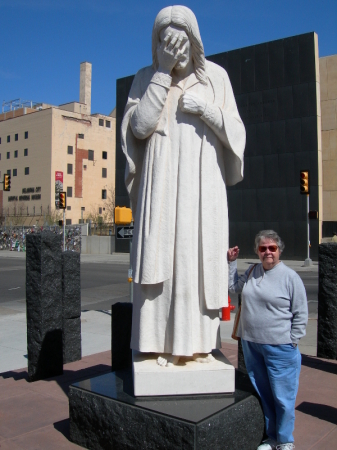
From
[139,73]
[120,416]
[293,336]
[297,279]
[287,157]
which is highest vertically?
[287,157]

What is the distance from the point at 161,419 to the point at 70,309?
12.2 feet

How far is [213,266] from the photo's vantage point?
12.4 feet

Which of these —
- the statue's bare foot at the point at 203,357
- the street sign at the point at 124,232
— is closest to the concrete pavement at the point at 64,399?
the statue's bare foot at the point at 203,357

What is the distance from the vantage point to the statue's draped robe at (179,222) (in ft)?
12.1

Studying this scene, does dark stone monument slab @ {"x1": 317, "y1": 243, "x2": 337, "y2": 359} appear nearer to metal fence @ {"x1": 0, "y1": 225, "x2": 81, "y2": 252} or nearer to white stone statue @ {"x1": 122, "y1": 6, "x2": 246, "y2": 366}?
white stone statue @ {"x1": 122, "y1": 6, "x2": 246, "y2": 366}

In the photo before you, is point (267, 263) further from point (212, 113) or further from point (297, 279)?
point (212, 113)

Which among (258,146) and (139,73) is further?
(258,146)

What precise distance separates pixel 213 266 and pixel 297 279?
0.65 meters

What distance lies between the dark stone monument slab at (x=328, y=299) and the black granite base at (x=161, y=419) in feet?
11.0

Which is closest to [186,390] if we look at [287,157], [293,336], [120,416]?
[120,416]

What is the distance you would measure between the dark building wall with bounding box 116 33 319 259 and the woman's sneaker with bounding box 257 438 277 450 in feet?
79.1

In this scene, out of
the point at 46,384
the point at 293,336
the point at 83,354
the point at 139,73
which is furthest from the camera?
the point at 83,354

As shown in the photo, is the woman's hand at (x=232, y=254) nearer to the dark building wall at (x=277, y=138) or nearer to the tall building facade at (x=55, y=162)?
the dark building wall at (x=277, y=138)

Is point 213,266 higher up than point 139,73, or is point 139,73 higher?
point 139,73
